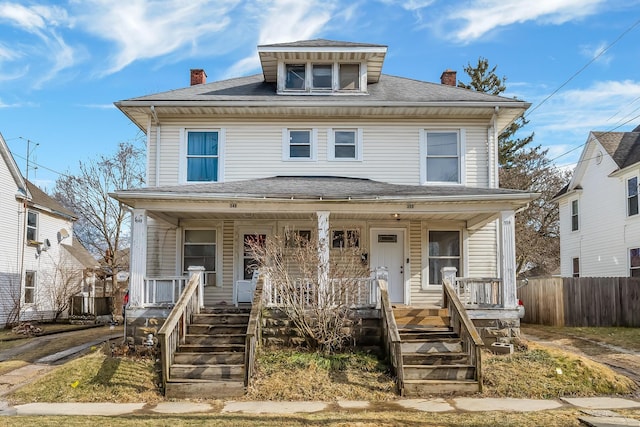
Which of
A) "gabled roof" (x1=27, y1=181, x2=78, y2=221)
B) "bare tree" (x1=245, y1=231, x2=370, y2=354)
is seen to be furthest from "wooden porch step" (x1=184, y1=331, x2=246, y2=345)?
"gabled roof" (x1=27, y1=181, x2=78, y2=221)

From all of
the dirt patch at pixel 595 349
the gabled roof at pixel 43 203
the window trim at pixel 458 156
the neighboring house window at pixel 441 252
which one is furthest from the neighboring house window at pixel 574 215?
the gabled roof at pixel 43 203

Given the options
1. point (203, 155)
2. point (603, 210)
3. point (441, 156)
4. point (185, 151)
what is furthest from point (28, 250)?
point (603, 210)

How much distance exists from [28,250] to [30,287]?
4.85ft

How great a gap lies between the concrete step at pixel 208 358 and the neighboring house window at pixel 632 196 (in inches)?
635

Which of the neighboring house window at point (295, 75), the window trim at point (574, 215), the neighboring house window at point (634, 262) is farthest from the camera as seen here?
the window trim at point (574, 215)

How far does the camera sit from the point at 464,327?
411 inches

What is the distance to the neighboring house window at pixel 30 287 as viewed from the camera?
22302 mm

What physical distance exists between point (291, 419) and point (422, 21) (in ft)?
35.3

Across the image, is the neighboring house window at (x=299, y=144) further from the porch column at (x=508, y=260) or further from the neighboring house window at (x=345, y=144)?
the porch column at (x=508, y=260)

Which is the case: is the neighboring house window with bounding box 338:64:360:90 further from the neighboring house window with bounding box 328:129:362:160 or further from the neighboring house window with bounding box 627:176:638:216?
the neighboring house window with bounding box 627:176:638:216

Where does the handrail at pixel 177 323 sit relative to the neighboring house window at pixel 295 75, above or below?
below

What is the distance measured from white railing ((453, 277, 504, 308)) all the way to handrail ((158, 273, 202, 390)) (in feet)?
18.3

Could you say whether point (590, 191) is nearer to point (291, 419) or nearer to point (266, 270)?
point (266, 270)

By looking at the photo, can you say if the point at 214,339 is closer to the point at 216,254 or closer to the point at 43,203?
the point at 216,254
